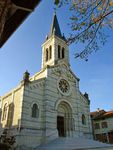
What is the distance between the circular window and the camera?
28609 millimetres

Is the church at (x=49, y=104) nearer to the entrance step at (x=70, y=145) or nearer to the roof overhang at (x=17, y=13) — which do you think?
the entrance step at (x=70, y=145)

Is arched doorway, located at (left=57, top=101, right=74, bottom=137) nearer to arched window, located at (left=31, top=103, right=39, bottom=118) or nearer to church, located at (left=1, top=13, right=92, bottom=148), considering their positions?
church, located at (left=1, top=13, right=92, bottom=148)

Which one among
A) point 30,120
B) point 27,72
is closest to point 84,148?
point 30,120

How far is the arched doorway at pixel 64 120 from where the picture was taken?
27.0 m

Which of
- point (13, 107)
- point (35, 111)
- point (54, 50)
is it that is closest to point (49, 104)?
point (35, 111)

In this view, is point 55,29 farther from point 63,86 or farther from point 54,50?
point 63,86

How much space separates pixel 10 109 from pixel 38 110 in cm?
424

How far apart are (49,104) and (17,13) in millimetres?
22656

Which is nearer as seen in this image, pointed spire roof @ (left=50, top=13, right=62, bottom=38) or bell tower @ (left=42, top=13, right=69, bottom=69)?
bell tower @ (left=42, top=13, right=69, bottom=69)

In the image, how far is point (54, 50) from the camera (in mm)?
31703

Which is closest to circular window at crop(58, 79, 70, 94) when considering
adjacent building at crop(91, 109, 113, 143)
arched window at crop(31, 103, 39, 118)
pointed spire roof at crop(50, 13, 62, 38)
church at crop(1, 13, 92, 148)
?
church at crop(1, 13, 92, 148)

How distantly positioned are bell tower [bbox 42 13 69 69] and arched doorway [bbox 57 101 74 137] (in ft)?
25.5

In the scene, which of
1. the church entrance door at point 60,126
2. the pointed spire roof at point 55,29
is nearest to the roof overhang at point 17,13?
the church entrance door at point 60,126

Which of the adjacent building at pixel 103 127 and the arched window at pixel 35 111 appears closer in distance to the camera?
the arched window at pixel 35 111
